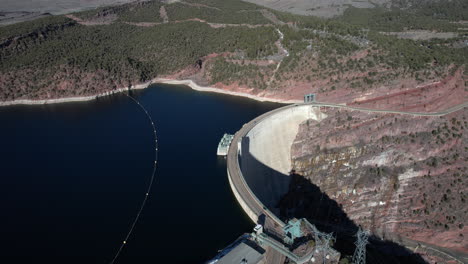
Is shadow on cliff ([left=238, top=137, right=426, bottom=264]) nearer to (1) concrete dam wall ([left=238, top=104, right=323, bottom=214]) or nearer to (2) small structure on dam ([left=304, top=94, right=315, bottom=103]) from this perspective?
(1) concrete dam wall ([left=238, top=104, right=323, bottom=214])

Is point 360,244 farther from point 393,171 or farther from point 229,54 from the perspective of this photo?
point 229,54

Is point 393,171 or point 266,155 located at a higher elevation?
point 266,155

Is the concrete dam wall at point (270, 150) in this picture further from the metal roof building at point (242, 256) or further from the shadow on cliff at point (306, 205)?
the metal roof building at point (242, 256)

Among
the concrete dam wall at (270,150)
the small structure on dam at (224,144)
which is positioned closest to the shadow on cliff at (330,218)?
the concrete dam wall at (270,150)

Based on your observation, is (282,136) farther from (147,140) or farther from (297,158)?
(147,140)

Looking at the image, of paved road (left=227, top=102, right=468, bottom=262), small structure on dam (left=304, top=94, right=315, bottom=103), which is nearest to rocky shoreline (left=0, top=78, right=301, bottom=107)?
small structure on dam (left=304, top=94, right=315, bottom=103)

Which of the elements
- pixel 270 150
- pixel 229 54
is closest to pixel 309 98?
pixel 270 150

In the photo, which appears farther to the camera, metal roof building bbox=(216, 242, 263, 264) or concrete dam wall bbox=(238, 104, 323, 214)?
concrete dam wall bbox=(238, 104, 323, 214)
